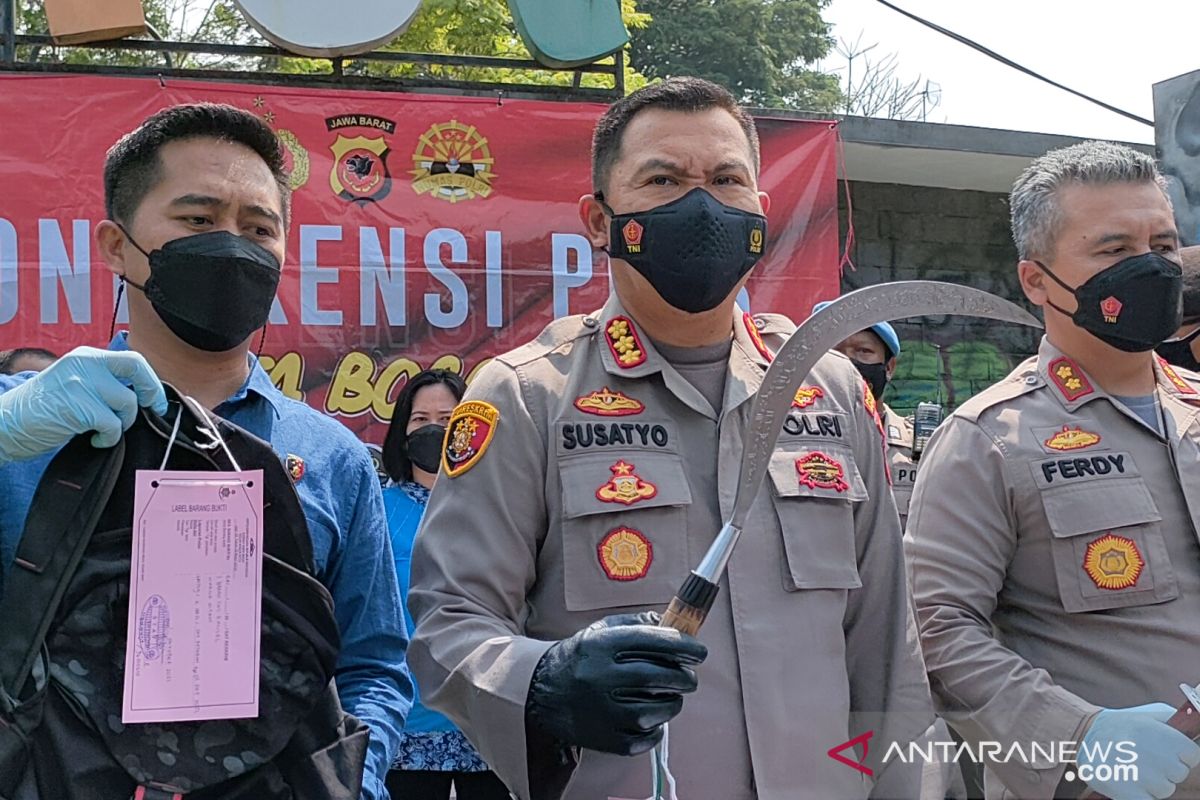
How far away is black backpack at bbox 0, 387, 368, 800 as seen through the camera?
1607mm

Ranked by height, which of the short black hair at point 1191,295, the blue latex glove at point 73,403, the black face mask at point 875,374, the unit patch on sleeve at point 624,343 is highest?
the short black hair at point 1191,295

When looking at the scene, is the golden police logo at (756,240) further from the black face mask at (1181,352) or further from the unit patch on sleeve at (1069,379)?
the black face mask at (1181,352)

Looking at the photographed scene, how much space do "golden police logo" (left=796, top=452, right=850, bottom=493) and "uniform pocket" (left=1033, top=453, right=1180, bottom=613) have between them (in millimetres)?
619

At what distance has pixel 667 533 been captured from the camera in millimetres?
1920

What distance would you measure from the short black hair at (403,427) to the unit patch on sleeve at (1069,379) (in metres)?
2.04

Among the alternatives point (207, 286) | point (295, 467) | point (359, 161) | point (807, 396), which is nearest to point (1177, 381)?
point (807, 396)

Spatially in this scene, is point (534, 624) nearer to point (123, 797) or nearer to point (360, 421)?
point (123, 797)

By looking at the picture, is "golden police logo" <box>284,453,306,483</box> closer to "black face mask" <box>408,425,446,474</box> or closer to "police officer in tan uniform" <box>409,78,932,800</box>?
"police officer in tan uniform" <box>409,78,932,800</box>

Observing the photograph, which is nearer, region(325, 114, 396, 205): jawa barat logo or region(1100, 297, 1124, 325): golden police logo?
region(1100, 297, 1124, 325): golden police logo

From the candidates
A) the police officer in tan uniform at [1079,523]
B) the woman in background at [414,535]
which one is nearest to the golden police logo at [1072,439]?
the police officer in tan uniform at [1079,523]

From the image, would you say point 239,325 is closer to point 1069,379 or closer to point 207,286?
point 207,286

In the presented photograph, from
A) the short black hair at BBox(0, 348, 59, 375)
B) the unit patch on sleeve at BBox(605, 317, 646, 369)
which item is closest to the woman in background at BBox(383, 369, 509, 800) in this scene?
the unit patch on sleeve at BBox(605, 317, 646, 369)

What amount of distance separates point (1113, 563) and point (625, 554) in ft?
3.44

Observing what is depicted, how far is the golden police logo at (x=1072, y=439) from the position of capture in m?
2.49
